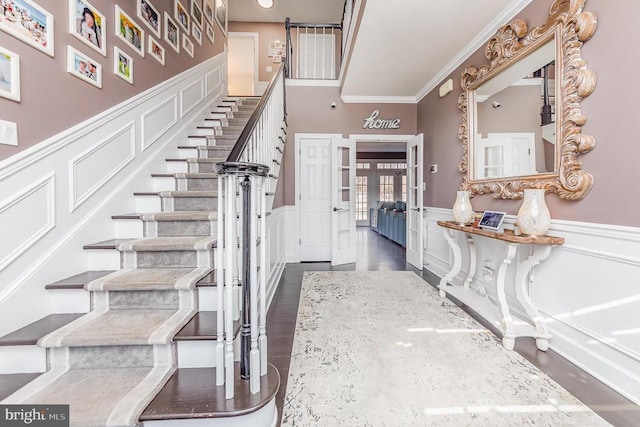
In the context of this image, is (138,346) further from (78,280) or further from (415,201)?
(415,201)

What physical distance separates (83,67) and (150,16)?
1.29 meters

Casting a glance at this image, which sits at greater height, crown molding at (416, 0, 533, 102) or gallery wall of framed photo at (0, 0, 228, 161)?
crown molding at (416, 0, 533, 102)

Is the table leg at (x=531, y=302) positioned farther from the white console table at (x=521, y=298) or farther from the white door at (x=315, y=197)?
the white door at (x=315, y=197)

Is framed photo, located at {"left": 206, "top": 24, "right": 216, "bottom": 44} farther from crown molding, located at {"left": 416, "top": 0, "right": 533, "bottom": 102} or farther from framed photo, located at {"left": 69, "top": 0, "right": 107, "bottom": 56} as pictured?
crown molding, located at {"left": 416, "top": 0, "right": 533, "bottom": 102}

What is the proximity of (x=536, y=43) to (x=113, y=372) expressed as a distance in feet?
11.6

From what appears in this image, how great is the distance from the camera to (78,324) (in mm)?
1475

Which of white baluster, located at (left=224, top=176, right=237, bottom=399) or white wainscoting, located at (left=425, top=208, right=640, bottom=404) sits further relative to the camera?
white wainscoting, located at (left=425, top=208, right=640, bottom=404)

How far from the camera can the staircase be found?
3.82 feet

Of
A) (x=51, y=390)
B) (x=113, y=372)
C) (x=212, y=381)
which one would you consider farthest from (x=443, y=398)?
(x=51, y=390)

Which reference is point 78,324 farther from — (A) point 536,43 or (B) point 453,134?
(B) point 453,134

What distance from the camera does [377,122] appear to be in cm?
474

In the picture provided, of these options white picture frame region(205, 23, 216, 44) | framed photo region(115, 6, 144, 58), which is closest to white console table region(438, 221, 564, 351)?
framed photo region(115, 6, 144, 58)

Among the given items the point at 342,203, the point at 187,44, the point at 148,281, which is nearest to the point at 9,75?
the point at 148,281

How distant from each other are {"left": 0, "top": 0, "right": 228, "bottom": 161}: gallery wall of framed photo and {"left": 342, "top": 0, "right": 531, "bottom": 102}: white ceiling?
6.93 ft
